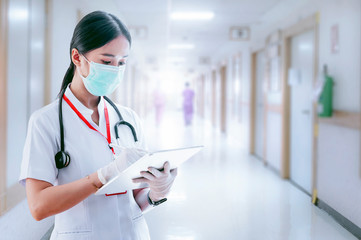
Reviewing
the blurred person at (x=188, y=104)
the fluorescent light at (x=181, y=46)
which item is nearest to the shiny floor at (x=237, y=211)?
the fluorescent light at (x=181, y=46)

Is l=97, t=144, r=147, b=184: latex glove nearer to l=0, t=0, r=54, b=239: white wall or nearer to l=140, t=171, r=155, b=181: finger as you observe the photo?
l=140, t=171, r=155, b=181: finger

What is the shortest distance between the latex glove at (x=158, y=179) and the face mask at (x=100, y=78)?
0.37 metres

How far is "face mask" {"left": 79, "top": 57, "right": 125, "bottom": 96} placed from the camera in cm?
120

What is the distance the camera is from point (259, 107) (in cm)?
719

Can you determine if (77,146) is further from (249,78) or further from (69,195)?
(249,78)

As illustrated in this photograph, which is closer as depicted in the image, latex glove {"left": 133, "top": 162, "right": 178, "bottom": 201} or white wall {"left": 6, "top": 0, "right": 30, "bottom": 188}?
latex glove {"left": 133, "top": 162, "right": 178, "bottom": 201}

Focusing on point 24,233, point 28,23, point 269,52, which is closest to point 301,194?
point 269,52

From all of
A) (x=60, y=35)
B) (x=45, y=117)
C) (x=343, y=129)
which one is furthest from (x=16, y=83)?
(x=343, y=129)

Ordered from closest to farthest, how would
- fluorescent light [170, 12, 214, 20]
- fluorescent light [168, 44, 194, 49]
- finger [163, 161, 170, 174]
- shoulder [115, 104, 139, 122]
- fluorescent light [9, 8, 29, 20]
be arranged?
finger [163, 161, 170, 174] → shoulder [115, 104, 139, 122] → fluorescent light [9, 8, 29, 20] → fluorescent light [170, 12, 214, 20] → fluorescent light [168, 44, 194, 49]

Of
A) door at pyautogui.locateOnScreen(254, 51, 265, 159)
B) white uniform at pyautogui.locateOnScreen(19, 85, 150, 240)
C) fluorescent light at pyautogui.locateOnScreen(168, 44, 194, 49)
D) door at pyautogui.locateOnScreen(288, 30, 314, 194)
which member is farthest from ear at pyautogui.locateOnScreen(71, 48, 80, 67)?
fluorescent light at pyautogui.locateOnScreen(168, 44, 194, 49)

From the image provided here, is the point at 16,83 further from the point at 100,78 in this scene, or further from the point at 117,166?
the point at 117,166

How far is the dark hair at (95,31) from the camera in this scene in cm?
112

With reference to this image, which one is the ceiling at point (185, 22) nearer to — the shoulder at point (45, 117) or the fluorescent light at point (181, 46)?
the fluorescent light at point (181, 46)

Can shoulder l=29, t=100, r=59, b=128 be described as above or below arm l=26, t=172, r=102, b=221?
above
